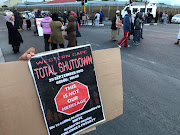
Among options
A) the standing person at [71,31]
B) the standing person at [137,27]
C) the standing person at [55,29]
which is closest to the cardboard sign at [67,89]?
the standing person at [55,29]

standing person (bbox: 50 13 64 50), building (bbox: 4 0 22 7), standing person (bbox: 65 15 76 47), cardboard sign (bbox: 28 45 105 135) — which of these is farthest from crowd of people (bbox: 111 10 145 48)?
building (bbox: 4 0 22 7)

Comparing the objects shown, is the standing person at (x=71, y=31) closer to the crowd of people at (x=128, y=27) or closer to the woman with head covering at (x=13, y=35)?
the woman with head covering at (x=13, y=35)

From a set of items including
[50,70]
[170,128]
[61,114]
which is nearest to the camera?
[50,70]

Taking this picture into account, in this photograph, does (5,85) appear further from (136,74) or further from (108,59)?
(136,74)

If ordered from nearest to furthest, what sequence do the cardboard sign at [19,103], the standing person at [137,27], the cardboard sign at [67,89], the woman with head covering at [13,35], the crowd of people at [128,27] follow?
the cardboard sign at [19,103] < the cardboard sign at [67,89] < the woman with head covering at [13,35] < the crowd of people at [128,27] < the standing person at [137,27]

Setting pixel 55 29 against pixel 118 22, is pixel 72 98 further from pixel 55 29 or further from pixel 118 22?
pixel 118 22

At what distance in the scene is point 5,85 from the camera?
1244 millimetres

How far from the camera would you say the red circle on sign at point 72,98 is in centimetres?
149

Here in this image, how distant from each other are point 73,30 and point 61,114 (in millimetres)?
4837

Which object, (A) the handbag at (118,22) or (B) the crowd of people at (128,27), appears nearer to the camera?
(B) the crowd of people at (128,27)

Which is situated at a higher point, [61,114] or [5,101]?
[5,101]

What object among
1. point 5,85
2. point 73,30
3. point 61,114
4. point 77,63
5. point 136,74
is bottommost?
point 136,74

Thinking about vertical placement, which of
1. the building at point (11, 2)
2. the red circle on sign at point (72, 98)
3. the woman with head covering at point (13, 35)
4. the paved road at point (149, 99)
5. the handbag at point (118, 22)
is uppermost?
the building at point (11, 2)

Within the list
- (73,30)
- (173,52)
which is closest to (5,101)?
(73,30)
